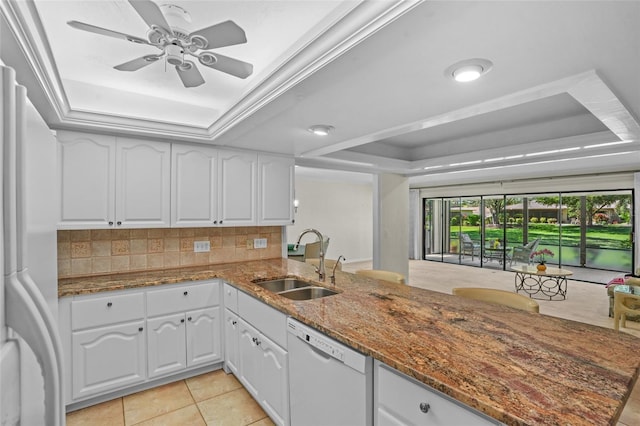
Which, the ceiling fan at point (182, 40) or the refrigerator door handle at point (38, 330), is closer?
the refrigerator door handle at point (38, 330)

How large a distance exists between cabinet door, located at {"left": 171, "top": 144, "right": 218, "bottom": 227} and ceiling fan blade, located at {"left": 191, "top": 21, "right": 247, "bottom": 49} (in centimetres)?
149

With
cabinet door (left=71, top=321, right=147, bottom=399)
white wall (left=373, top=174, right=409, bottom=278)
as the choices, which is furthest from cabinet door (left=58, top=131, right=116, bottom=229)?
white wall (left=373, top=174, right=409, bottom=278)

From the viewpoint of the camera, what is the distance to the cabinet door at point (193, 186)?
285 centimetres

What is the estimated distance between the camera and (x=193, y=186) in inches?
115

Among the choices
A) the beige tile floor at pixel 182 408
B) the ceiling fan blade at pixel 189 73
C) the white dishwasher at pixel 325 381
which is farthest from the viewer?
the beige tile floor at pixel 182 408

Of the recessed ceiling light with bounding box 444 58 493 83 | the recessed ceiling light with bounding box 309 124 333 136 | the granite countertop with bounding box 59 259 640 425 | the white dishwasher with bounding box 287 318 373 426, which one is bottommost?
the white dishwasher with bounding box 287 318 373 426

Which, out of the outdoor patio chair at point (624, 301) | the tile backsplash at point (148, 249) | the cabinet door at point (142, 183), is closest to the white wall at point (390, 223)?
the tile backsplash at point (148, 249)

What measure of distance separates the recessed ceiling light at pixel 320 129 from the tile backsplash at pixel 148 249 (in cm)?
146

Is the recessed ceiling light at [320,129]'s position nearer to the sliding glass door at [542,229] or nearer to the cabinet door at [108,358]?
the cabinet door at [108,358]

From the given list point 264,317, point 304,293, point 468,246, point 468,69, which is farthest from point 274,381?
point 468,246

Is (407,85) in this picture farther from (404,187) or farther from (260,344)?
(404,187)

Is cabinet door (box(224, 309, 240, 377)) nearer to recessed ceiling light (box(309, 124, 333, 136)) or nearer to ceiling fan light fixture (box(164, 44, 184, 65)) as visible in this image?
recessed ceiling light (box(309, 124, 333, 136))

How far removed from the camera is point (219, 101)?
285cm

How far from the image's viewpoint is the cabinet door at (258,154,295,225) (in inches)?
131
